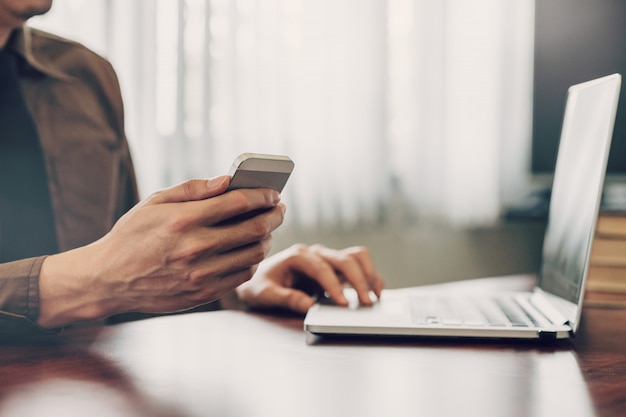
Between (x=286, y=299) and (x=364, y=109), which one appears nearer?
(x=286, y=299)

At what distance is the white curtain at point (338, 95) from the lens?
1.71 meters

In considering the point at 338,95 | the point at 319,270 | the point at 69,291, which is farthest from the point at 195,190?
the point at 338,95

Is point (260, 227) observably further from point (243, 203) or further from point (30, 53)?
point (30, 53)

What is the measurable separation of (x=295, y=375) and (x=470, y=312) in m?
0.31

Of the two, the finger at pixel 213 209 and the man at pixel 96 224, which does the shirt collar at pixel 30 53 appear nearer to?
the man at pixel 96 224

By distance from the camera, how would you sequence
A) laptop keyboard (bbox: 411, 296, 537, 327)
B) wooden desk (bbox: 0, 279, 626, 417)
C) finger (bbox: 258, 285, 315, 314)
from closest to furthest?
wooden desk (bbox: 0, 279, 626, 417), laptop keyboard (bbox: 411, 296, 537, 327), finger (bbox: 258, 285, 315, 314)

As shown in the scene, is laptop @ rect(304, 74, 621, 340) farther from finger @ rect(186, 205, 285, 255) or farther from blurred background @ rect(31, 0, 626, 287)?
blurred background @ rect(31, 0, 626, 287)

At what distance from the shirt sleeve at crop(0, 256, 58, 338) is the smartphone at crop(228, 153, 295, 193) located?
24 centimetres

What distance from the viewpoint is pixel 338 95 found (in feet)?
6.44

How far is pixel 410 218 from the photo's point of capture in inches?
84.1

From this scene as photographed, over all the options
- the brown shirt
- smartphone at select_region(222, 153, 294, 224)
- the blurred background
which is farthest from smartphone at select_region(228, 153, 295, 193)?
the blurred background

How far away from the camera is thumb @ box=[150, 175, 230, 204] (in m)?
0.57

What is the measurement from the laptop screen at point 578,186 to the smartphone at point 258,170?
12.5 inches

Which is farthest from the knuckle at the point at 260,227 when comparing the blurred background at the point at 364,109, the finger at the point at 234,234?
the blurred background at the point at 364,109
